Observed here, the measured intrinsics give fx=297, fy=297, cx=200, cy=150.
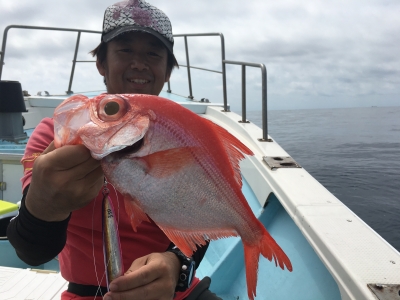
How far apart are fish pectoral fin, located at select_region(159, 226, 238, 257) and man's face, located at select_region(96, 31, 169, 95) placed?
3.26 ft

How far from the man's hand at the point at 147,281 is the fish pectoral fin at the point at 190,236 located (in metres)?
0.20

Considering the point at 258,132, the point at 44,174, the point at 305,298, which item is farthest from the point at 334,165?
the point at 44,174

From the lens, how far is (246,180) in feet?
9.73

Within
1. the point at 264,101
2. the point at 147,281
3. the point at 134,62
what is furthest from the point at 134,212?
the point at 264,101

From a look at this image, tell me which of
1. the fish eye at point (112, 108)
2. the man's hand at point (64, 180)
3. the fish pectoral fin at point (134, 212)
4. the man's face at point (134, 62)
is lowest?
the fish pectoral fin at point (134, 212)

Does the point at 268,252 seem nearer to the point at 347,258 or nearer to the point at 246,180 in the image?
the point at 347,258

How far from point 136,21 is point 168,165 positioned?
0.99 meters

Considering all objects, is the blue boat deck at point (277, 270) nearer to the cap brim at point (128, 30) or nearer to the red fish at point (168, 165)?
the red fish at point (168, 165)

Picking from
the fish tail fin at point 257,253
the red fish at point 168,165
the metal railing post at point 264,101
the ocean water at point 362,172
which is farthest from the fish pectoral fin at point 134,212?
the ocean water at point 362,172

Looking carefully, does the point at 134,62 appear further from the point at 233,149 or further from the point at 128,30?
the point at 233,149

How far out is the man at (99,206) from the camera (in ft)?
3.02

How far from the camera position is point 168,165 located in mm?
887

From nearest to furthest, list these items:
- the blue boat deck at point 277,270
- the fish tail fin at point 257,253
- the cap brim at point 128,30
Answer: the fish tail fin at point 257,253 → the cap brim at point 128,30 → the blue boat deck at point 277,270

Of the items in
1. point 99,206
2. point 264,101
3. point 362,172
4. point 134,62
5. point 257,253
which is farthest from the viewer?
point 362,172
